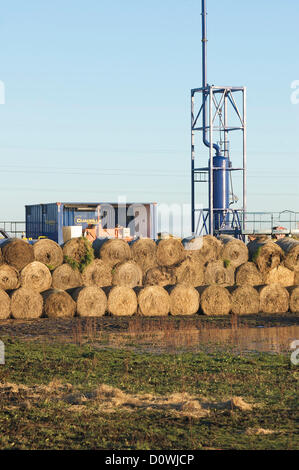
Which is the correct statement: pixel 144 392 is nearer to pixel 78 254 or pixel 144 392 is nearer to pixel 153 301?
pixel 153 301

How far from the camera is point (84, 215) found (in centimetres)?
4644

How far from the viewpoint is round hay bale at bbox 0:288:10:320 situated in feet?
75.5

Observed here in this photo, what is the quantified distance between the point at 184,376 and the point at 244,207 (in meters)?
38.3

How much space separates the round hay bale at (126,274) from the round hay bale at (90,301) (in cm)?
210

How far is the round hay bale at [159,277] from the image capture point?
27.4 metres

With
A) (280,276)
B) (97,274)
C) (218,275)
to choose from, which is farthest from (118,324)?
(280,276)

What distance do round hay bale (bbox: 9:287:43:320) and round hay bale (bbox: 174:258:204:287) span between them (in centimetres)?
597

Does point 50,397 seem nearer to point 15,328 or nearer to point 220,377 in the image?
point 220,377

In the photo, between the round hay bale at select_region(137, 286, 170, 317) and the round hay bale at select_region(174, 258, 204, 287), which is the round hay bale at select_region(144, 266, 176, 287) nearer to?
the round hay bale at select_region(174, 258, 204, 287)

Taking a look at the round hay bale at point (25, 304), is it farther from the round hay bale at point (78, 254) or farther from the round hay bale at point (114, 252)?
the round hay bale at point (114, 252)

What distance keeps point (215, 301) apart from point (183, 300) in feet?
3.68

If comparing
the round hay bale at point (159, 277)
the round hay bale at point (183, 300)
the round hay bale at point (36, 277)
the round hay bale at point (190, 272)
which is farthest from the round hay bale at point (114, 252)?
the round hay bale at point (36, 277)

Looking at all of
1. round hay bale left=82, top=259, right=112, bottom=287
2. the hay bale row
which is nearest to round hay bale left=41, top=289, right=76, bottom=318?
the hay bale row

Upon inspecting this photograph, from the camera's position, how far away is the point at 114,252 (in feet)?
89.3
